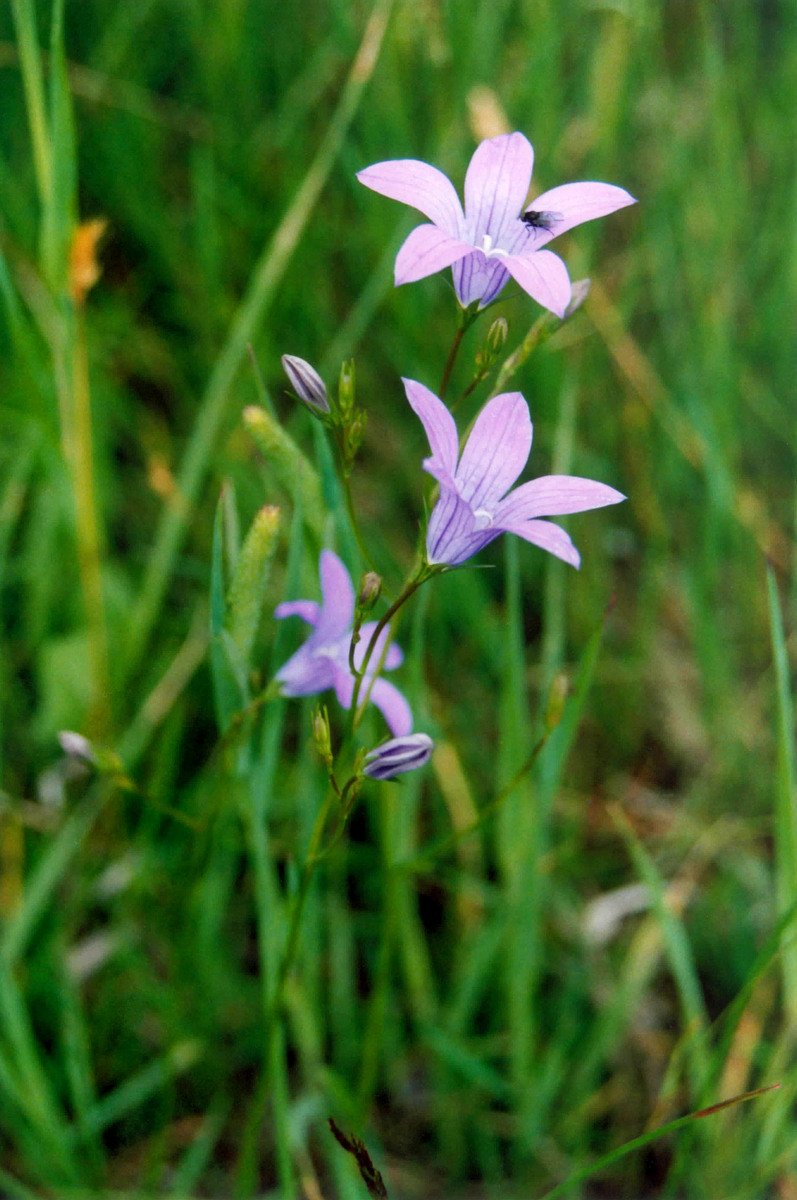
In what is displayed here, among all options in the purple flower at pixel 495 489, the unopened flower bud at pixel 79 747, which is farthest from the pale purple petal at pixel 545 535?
the unopened flower bud at pixel 79 747

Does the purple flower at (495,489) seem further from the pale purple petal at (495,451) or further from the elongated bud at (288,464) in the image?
the elongated bud at (288,464)

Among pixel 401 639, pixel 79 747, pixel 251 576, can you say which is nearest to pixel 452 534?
pixel 251 576

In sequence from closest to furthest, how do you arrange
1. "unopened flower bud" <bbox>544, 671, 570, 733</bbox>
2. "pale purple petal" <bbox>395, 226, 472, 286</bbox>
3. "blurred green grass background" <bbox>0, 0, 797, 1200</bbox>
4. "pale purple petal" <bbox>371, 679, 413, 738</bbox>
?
"pale purple petal" <bbox>395, 226, 472, 286</bbox>, "pale purple petal" <bbox>371, 679, 413, 738</bbox>, "unopened flower bud" <bbox>544, 671, 570, 733</bbox>, "blurred green grass background" <bbox>0, 0, 797, 1200</bbox>

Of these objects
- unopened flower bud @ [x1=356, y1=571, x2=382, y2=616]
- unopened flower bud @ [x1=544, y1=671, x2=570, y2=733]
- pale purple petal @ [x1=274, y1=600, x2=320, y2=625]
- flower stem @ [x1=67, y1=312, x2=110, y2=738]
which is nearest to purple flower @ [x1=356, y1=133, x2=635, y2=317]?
unopened flower bud @ [x1=356, y1=571, x2=382, y2=616]

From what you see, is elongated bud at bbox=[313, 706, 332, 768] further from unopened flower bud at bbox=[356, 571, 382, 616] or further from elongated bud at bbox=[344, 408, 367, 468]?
elongated bud at bbox=[344, 408, 367, 468]

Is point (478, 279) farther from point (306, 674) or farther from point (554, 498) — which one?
point (306, 674)
